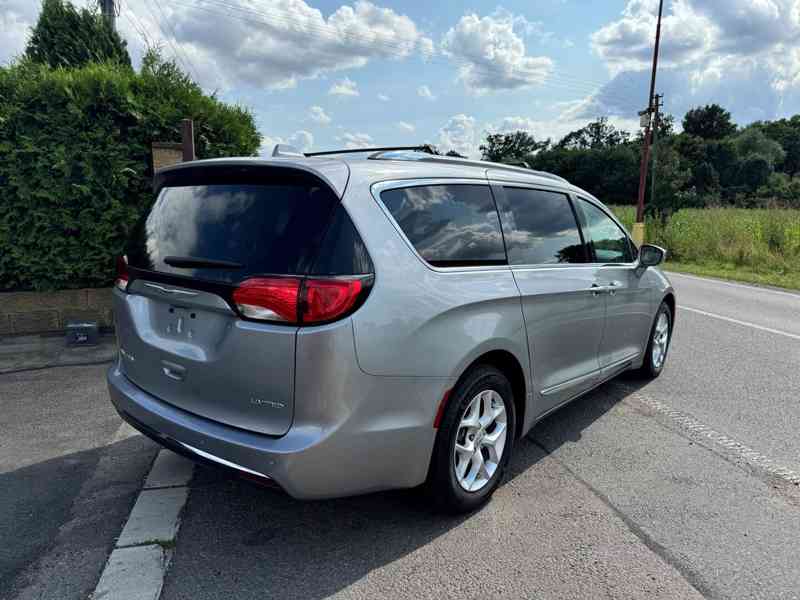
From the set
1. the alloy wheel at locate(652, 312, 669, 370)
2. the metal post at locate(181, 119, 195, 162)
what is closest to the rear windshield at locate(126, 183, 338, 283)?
the metal post at locate(181, 119, 195, 162)

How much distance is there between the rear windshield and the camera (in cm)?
237

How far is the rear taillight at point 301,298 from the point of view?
2275 mm

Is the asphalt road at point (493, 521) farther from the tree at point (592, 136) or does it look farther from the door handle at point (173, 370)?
the tree at point (592, 136)

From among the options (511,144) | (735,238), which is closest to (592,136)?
(511,144)

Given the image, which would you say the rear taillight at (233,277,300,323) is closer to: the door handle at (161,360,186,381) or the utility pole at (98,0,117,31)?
the door handle at (161,360,186,381)

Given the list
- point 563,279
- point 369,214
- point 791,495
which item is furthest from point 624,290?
point 369,214

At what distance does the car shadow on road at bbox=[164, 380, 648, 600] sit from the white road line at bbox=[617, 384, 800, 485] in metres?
1.49

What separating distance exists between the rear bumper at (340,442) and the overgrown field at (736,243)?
524 inches

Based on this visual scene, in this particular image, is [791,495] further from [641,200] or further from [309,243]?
[641,200]

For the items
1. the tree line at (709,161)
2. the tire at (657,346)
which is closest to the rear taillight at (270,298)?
the tire at (657,346)

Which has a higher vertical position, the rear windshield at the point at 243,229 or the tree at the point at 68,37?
the tree at the point at 68,37

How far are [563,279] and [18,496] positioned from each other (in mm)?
3367

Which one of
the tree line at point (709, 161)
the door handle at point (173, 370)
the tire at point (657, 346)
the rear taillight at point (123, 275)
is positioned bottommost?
the tire at point (657, 346)

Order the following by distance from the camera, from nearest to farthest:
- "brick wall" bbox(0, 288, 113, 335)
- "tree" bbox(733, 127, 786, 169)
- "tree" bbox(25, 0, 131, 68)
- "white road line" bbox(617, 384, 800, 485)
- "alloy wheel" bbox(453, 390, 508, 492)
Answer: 1. "alloy wheel" bbox(453, 390, 508, 492)
2. "white road line" bbox(617, 384, 800, 485)
3. "brick wall" bbox(0, 288, 113, 335)
4. "tree" bbox(25, 0, 131, 68)
5. "tree" bbox(733, 127, 786, 169)
